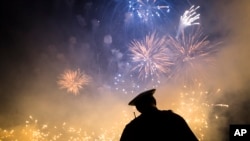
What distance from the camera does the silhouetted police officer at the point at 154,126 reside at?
352 cm

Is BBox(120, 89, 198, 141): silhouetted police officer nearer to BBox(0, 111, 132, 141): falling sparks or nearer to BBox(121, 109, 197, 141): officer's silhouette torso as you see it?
BBox(121, 109, 197, 141): officer's silhouette torso

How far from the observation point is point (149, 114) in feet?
12.1

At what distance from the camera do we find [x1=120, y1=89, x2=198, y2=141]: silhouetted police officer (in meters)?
3.52

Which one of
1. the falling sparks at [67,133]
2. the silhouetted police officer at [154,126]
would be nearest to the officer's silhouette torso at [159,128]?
the silhouetted police officer at [154,126]

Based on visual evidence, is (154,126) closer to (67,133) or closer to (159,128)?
(159,128)

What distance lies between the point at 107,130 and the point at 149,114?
2276 cm

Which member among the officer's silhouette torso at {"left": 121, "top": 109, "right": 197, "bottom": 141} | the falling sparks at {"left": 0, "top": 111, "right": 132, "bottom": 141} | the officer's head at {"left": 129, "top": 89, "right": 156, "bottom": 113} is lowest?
the officer's silhouette torso at {"left": 121, "top": 109, "right": 197, "bottom": 141}

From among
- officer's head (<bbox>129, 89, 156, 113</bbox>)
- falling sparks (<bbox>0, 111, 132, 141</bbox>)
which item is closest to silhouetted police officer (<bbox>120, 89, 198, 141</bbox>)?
officer's head (<bbox>129, 89, 156, 113</bbox>)

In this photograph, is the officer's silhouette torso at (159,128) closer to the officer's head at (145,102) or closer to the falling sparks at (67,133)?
→ the officer's head at (145,102)

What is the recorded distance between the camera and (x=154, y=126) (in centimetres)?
363

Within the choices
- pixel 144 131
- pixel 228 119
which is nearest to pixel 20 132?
pixel 228 119

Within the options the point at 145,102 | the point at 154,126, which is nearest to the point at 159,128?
the point at 154,126

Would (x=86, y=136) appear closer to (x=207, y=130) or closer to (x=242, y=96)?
(x=207, y=130)

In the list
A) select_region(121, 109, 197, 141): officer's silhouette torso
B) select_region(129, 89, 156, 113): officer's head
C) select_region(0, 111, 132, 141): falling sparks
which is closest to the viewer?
select_region(121, 109, 197, 141): officer's silhouette torso
